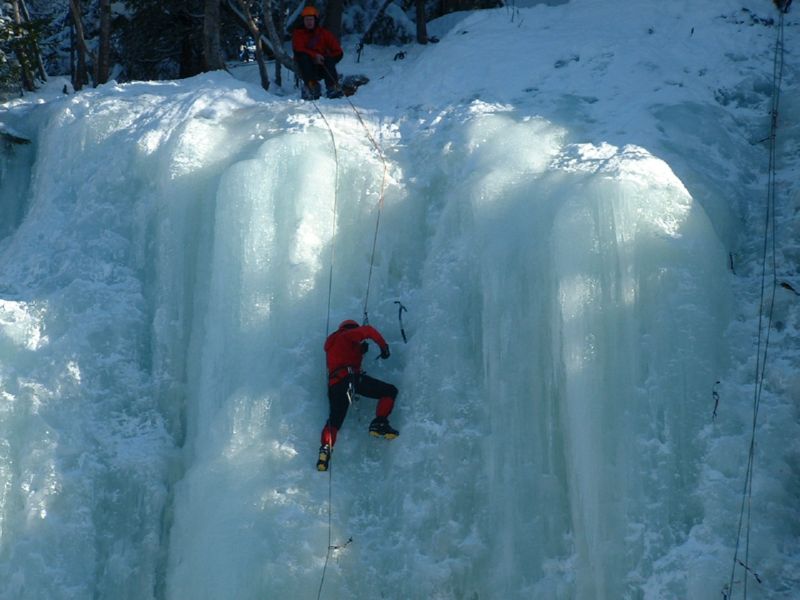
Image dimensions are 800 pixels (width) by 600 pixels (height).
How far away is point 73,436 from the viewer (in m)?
7.82

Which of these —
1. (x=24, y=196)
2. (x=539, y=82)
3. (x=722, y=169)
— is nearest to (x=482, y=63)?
(x=539, y=82)

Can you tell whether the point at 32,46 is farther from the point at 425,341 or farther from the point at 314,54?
the point at 425,341

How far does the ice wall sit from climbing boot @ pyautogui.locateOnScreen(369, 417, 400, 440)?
195mm

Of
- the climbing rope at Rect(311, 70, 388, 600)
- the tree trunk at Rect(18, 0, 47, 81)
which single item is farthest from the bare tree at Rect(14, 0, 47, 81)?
the climbing rope at Rect(311, 70, 388, 600)

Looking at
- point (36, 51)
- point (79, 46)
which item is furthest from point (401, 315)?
point (79, 46)

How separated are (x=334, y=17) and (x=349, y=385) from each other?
611cm

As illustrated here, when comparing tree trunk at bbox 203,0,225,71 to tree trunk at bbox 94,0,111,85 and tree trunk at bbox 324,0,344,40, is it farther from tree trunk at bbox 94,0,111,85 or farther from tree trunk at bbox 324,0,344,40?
tree trunk at bbox 324,0,344,40

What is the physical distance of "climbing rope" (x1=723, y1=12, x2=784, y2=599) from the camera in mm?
6500

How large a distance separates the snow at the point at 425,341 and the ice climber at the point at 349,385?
176 millimetres

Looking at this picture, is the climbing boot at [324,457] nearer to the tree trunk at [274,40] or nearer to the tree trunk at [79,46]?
the tree trunk at [274,40]

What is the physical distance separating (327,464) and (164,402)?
154 cm

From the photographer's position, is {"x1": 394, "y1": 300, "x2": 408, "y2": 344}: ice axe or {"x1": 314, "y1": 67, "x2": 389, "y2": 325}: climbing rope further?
{"x1": 314, "y1": 67, "x2": 389, "y2": 325}: climbing rope

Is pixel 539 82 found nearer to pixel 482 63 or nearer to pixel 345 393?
pixel 482 63

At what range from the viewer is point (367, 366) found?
795cm
